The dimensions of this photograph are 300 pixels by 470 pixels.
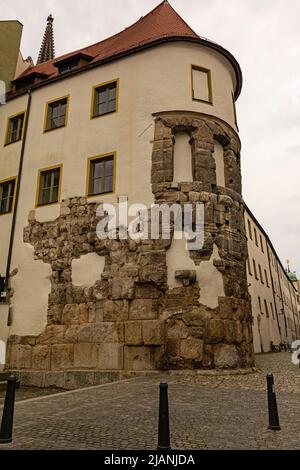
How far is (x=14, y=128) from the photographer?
1667 cm

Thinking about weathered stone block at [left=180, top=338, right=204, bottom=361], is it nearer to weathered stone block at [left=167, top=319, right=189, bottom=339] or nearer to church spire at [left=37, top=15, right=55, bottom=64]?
weathered stone block at [left=167, top=319, right=189, bottom=339]

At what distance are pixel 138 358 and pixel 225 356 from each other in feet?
8.02

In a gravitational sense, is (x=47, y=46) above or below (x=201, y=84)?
above

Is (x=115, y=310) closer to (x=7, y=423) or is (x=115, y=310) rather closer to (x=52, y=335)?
(x=52, y=335)

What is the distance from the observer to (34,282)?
43.5 feet

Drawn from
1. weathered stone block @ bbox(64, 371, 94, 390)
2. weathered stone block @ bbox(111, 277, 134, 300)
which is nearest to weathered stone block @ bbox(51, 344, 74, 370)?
weathered stone block @ bbox(64, 371, 94, 390)

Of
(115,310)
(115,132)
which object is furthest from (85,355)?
(115,132)

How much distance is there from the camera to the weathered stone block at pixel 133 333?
35.2 feet

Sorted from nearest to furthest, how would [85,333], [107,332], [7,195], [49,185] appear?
[107,332]
[85,333]
[49,185]
[7,195]

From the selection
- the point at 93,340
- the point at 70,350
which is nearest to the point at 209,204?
the point at 93,340

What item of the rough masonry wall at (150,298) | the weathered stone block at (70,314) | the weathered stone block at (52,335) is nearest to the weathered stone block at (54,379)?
the rough masonry wall at (150,298)

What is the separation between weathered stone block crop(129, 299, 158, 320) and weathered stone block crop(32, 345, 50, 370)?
127 inches

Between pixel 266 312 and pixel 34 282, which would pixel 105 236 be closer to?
pixel 34 282
